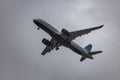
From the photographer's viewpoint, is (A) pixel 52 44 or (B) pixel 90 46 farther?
(B) pixel 90 46

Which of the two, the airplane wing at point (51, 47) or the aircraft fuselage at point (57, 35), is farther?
the airplane wing at point (51, 47)

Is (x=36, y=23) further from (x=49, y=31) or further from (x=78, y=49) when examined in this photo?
(x=78, y=49)

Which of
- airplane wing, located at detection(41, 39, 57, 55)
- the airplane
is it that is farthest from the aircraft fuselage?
airplane wing, located at detection(41, 39, 57, 55)

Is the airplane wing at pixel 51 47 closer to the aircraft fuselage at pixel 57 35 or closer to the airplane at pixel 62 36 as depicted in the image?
the airplane at pixel 62 36

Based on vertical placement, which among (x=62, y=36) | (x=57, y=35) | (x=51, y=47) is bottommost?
(x=57, y=35)

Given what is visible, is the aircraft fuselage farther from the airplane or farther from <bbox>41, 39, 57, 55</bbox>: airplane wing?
<bbox>41, 39, 57, 55</bbox>: airplane wing

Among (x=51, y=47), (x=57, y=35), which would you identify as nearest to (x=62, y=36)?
(x=57, y=35)

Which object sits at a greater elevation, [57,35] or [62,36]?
[62,36]

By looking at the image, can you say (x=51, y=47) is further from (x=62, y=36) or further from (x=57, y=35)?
(x=57, y=35)

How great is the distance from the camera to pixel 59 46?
449 ft

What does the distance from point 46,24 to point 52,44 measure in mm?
13948

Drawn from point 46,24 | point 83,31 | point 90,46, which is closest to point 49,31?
point 46,24

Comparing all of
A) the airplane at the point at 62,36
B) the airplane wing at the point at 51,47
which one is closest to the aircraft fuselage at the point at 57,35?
the airplane at the point at 62,36

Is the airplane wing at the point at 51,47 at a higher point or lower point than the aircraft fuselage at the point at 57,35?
higher
